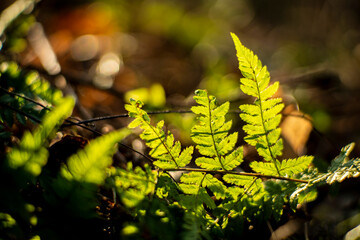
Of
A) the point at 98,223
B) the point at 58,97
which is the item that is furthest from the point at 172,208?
the point at 58,97

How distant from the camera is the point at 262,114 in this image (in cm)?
111

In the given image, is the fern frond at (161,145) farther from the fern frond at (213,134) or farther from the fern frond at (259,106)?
the fern frond at (259,106)

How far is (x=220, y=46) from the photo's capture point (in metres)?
5.06

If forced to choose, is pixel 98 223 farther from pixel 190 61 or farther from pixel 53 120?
pixel 190 61

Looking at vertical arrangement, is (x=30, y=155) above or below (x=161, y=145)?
below

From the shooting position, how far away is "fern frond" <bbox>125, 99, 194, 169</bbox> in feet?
3.56

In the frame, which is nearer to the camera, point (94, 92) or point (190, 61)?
point (94, 92)

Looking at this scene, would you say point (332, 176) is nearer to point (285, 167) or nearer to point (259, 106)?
point (285, 167)

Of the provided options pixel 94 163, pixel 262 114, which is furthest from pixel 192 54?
pixel 94 163

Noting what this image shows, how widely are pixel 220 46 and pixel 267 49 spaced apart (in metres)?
0.86

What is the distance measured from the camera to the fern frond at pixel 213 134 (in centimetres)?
108

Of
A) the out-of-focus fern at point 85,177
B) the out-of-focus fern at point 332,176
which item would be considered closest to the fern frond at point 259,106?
the out-of-focus fern at point 332,176

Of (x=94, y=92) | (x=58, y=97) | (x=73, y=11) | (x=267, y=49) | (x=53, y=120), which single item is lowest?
(x=53, y=120)

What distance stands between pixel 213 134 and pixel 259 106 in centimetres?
20
